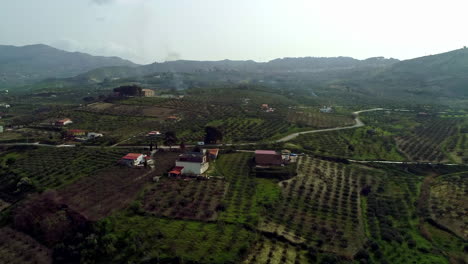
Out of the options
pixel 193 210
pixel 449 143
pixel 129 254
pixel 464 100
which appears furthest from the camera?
Result: pixel 464 100

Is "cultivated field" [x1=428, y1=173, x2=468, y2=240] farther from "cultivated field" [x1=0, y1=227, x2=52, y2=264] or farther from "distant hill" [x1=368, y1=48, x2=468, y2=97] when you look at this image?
"distant hill" [x1=368, y1=48, x2=468, y2=97]

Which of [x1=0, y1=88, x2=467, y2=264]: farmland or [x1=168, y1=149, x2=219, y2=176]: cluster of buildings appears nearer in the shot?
[x1=0, y1=88, x2=467, y2=264]: farmland

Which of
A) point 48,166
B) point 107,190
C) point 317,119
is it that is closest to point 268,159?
point 107,190

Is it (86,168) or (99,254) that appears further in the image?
(86,168)

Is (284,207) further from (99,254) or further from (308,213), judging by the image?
(99,254)

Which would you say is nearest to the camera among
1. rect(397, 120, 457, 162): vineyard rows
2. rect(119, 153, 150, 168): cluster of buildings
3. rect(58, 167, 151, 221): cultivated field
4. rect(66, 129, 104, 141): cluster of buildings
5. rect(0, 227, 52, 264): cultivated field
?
rect(0, 227, 52, 264): cultivated field

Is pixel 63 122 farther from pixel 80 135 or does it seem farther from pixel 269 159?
pixel 269 159

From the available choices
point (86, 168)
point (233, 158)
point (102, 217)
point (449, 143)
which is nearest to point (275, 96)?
point (449, 143)

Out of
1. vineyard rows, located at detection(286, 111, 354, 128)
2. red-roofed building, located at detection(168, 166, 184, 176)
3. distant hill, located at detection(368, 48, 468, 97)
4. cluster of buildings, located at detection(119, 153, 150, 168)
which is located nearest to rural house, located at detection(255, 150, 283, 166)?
red-roofed building, located at detection(168, 166, 184, 176)

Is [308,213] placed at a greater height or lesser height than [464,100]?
lesser

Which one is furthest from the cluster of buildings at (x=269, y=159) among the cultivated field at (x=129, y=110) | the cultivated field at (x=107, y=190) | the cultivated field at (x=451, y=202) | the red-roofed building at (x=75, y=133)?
the cultivated field at (x=129, y=110)

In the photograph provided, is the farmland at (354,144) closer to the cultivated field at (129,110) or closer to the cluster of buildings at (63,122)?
the cultivated field at (129,110)
